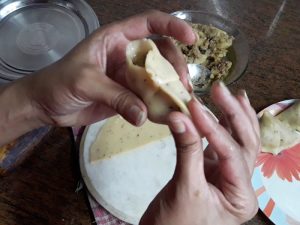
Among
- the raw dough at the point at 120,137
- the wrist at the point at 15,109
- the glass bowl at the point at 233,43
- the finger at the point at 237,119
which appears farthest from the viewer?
the glass bowl at the point at 233,43

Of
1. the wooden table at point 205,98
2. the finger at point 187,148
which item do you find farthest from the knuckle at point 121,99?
the wooden table at point 205,98

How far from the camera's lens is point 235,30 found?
1157 mm

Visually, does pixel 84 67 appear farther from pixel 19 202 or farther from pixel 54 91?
pixel 19 202

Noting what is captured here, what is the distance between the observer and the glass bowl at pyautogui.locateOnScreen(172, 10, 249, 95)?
1050 mm

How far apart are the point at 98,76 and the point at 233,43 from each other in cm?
Result: 60

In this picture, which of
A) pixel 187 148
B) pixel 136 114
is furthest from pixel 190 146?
pixel 136 114

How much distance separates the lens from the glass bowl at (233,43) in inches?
41.3

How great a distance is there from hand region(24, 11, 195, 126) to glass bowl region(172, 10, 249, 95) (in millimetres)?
241

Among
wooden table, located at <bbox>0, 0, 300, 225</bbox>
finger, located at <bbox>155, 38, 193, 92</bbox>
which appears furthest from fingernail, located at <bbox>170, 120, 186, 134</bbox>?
wooden table, located at <bbox>0, 0, 300, 225</bbox>

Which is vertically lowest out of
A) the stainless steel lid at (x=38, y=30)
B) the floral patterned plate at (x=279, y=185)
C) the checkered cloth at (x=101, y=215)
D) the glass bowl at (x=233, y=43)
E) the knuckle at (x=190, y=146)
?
the floral patterned plate at (x=279, y=185)

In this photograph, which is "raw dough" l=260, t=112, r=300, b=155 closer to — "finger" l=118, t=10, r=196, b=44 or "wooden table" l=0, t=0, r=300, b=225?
"wooden table" l=0, t=0, r=300, b=225

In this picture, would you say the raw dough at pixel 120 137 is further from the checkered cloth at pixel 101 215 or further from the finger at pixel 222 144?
the finger at pixel 222 144

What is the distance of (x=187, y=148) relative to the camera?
1.80ft

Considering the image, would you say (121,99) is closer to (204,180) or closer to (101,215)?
(204,180)
